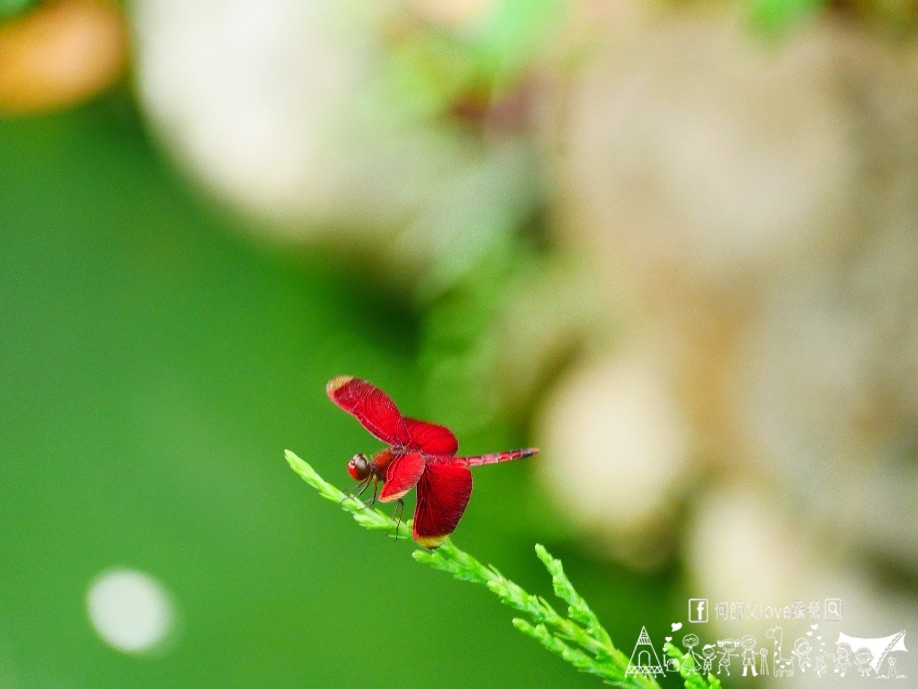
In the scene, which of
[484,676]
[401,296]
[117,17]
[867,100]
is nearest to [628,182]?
[867,100]

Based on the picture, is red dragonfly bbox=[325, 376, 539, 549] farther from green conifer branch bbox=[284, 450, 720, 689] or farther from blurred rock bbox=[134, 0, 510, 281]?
blurred rock bbox=[134, 0, 510, 281]

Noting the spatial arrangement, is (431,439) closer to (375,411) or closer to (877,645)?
(375,411)

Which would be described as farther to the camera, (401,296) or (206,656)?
(401,296)

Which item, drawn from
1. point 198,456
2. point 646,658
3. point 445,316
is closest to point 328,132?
point 445,316

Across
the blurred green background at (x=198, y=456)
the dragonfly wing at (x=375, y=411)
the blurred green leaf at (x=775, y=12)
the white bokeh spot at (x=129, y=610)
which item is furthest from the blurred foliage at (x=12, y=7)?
the dragonfly wing at (x=375, y=411)

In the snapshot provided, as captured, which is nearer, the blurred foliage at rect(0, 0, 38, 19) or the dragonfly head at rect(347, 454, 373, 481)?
the dragonfly head at rect(347, 454, 373, 481)

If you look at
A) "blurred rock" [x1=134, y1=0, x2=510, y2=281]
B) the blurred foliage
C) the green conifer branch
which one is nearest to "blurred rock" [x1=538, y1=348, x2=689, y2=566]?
"blurred rock" [x1=134, y1=0, x2=510, y2=281]

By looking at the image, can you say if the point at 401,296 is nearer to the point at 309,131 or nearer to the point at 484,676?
the point at 309,131
